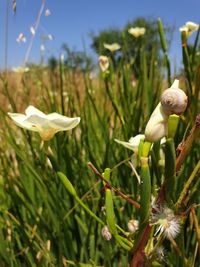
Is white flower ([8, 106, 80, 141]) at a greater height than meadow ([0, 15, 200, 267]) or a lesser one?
greater

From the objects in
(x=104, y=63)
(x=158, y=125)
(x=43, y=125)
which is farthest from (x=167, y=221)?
(x=104, y=63)

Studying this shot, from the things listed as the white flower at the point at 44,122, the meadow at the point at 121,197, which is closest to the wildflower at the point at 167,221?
the meadow at the point at 121,197

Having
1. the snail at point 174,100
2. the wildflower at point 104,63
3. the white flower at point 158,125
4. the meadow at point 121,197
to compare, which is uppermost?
the snail at point 174,100

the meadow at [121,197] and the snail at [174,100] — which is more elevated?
the snail at [174,100]

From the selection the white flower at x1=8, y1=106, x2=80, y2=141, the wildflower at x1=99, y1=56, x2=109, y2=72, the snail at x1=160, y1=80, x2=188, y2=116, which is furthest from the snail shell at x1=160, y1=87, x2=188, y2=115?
the wildflower at x1=99, y1=56, x2=109, y2=72

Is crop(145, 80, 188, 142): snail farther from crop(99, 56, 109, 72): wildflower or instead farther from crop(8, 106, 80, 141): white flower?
crop(99, 56, 109, 72): wildflower

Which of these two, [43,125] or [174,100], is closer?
[174,100]

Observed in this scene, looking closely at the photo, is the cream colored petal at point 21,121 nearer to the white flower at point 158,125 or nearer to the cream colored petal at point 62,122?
the cream colored petal at point 62,122

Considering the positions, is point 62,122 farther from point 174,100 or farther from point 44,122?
point 174,100
